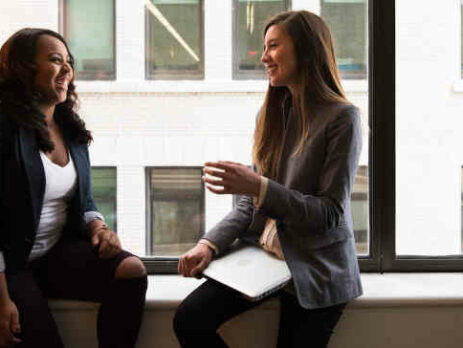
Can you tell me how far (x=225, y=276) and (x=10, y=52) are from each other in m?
0.93

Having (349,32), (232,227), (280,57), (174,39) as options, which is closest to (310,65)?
(280,57)

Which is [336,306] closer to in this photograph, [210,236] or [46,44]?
[210,236]

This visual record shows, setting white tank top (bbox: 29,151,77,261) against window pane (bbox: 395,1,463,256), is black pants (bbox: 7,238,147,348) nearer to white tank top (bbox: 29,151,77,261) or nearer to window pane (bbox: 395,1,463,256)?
white tank top (bbox: 29,151,77,261)

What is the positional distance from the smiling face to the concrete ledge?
28.1 inches

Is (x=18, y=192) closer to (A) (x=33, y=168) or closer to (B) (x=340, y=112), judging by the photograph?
(A) (x=33, y=168)

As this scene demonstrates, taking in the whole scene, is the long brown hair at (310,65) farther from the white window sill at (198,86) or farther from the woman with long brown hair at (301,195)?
the white window sill at (198,86)

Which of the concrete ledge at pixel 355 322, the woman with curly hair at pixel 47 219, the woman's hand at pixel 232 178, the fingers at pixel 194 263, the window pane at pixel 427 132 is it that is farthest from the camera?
the window pane at pixel 427 132

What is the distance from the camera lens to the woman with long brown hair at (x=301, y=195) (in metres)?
1.47

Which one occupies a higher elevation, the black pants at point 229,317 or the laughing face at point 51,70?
the laughing face at point 51,70

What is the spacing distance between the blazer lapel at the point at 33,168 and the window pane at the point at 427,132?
1.35 m

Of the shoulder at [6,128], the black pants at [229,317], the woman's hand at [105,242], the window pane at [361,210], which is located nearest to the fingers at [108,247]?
the woman's hand at [105,242]

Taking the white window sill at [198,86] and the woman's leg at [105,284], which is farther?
the white window sill at [198,86]

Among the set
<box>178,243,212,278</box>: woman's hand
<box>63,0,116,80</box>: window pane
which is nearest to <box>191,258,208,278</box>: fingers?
<box>178,243,212,278</box>: woman's hand

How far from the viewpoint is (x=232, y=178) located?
1.44 m
